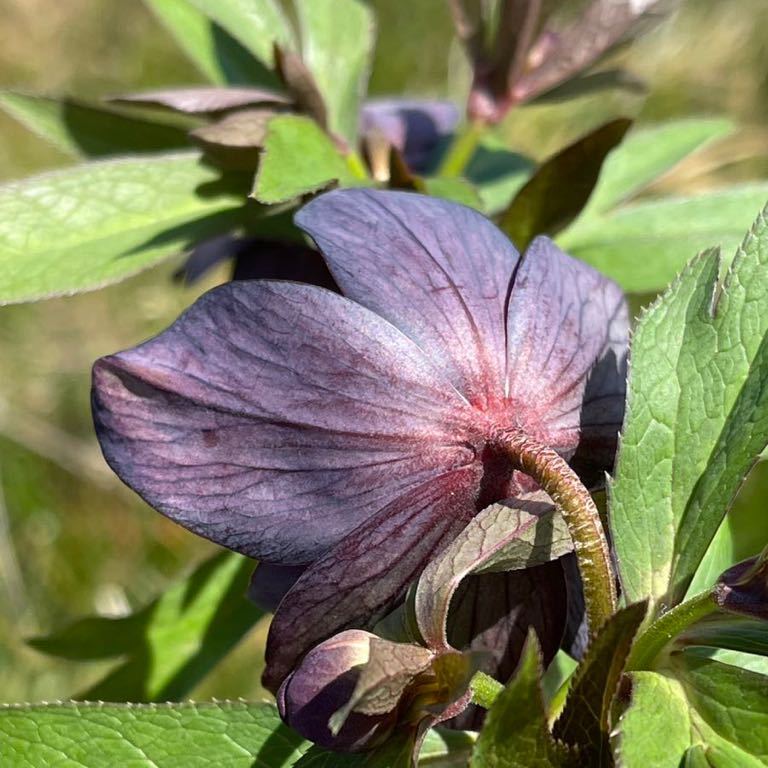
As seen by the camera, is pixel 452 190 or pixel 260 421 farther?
pixel 452 190

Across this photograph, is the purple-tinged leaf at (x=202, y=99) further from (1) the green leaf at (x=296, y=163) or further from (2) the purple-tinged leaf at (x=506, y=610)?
(2) the purple-tinged leaf at (x=506, y=610)

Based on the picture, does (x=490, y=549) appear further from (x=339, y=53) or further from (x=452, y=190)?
(x=339, y=53)

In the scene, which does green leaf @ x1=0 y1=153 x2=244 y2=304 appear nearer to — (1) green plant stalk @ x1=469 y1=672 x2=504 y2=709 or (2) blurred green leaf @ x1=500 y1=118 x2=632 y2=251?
(2) blurred green leaf @ x1=500 y1=118 x2=632 y2=251

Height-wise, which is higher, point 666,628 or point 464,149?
point 464,149

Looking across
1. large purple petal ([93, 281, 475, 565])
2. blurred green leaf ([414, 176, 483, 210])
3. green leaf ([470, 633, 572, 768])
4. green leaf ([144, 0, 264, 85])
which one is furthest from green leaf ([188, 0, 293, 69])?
green leaf ([470, 633, 572, 768])

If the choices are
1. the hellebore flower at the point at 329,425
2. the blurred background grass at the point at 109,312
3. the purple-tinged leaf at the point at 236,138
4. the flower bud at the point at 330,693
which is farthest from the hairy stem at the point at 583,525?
the blurred background grass at the point at 109,312

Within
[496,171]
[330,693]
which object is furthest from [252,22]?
[330,693]
